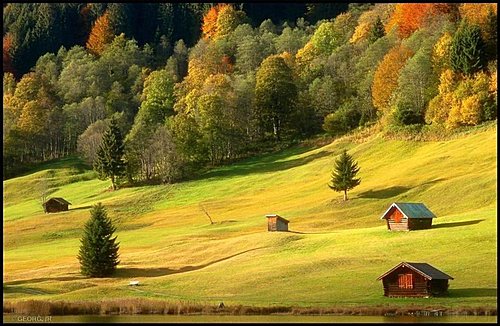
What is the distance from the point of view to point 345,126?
156500 mm

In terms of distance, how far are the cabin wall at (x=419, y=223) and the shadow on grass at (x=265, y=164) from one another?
5580cm

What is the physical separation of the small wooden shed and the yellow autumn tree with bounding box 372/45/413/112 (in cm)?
5546

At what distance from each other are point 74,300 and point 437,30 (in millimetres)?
105776

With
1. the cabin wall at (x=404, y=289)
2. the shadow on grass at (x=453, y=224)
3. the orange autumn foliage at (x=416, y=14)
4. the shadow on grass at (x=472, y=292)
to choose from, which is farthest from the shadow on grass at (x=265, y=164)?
the shadow on grass at (x=472, y=292)

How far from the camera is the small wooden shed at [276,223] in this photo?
324ft

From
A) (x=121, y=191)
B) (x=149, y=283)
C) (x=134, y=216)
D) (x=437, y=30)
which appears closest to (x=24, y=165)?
(x=121, y=191)

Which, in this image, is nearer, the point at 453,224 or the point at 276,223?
the point at 453,224

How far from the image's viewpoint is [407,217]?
8706cm

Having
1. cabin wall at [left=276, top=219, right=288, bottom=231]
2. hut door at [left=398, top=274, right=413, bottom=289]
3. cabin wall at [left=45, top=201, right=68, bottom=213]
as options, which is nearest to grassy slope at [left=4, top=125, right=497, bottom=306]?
cabin wall at [left=276, top=219, right=288, bottom=231]

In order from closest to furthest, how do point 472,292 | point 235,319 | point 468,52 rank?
point 235,319 → point 472,292 → point 468,52

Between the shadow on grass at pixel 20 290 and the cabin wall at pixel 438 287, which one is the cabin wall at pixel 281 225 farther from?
the cabin wall at pixel 438 287

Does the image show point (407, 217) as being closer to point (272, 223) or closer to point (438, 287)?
point (272, 223)

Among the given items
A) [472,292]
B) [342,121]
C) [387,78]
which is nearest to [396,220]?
[472,292]

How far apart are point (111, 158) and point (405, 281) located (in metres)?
87.9
